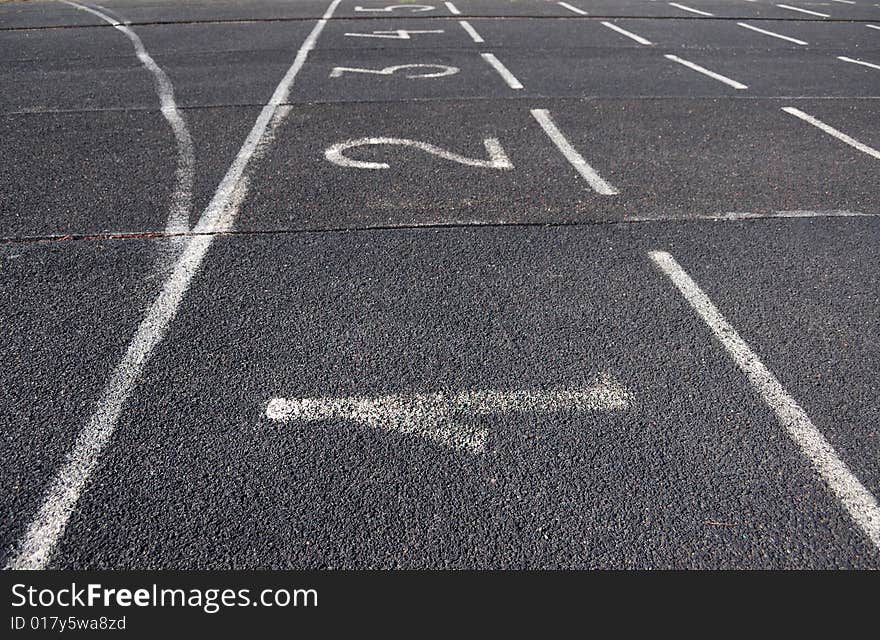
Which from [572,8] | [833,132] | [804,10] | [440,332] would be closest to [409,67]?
[833,132]

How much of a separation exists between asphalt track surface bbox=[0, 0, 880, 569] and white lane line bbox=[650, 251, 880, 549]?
16mm

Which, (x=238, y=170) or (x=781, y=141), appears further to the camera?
(x=781, y=141)

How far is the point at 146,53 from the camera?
12039 mm

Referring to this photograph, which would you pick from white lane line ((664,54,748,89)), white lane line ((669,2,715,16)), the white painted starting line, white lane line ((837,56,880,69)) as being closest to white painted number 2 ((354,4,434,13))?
white lane line ((669,2,715,16))

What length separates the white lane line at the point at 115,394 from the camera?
304 cm

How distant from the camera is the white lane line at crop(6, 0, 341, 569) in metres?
3.04

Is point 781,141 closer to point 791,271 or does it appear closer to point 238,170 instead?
point 791,271

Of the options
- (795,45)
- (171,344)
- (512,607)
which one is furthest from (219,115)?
(795,45)

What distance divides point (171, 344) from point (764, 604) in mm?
3164

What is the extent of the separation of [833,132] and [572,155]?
3.04m

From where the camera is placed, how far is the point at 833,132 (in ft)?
26.8

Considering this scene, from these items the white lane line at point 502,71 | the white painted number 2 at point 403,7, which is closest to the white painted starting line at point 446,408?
the white lane line at point 502,71

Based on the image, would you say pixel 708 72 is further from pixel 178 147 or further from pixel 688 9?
pixel 688 9

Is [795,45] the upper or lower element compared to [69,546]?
upper
